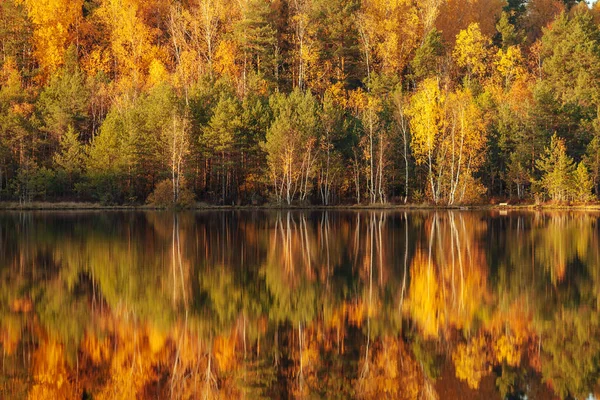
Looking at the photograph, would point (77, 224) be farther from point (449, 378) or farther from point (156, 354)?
point (449, 378)

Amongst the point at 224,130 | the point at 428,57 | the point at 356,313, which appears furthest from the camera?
the point at 428,57

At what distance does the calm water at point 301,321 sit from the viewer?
11625 millimetres

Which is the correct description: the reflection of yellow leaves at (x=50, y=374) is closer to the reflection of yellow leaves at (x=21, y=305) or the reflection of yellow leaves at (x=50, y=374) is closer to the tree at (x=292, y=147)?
the reflection of yellow leaves at (x=21, y=305)

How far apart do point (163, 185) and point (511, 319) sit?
52.6 metres

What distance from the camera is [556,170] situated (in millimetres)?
65625

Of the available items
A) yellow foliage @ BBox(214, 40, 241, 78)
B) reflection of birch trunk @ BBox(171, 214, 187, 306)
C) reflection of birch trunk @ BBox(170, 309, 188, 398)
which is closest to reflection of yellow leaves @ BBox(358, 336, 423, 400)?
A: reflection of birch trunk @ BBox(170, 309, 188, 398)

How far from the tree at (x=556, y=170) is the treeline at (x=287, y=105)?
20cm

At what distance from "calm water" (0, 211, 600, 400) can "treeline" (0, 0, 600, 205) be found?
37.9 meters

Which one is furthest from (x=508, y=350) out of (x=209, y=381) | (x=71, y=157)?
(x=71, y=157)

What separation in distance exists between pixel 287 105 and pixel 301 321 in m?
55.3

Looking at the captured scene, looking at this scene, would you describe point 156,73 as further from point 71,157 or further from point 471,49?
point 471,49

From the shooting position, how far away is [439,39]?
8156 cm

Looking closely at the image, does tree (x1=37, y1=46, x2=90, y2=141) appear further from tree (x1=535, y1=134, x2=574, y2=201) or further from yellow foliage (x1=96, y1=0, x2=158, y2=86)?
tree (x1=535, y1=134, x2=574, y2=201)

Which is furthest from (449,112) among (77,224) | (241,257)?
(241,257)
